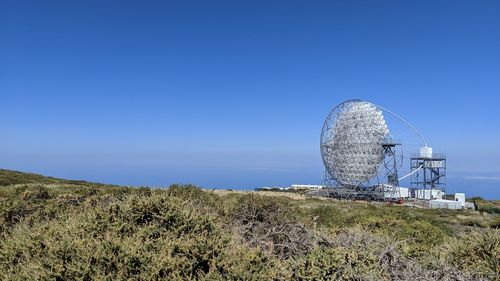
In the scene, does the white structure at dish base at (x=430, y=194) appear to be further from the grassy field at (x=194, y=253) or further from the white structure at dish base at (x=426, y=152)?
the grassy field at (x=194, y=253)

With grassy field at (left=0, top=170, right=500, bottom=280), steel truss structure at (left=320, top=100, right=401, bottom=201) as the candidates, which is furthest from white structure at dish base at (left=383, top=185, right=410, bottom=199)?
grassy field at (left=0, top=170, right=500, bottom=280)

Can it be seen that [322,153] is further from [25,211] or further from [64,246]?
[64,246]

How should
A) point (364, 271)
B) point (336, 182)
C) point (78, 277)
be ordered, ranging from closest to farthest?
1. point (78, 277)
2. point (364, 271)
3. point (336, 182)

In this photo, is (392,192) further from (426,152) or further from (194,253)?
(194,253)

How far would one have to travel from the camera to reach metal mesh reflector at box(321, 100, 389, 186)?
46.8 meters

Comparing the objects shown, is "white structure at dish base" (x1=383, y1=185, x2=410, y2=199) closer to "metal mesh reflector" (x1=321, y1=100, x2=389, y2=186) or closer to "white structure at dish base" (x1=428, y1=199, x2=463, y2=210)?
"metal mesh reflector" (x1=321, y1=100, x2=389, y2=186)

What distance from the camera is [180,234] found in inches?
266

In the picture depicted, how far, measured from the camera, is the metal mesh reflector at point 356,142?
46844 millimetres

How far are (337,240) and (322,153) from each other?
4962cm

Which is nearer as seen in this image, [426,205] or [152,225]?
[152,225]

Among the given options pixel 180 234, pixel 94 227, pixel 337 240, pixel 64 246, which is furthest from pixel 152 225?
pixel 337 240

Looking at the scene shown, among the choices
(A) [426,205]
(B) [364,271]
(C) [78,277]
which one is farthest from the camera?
(A) [426,205]

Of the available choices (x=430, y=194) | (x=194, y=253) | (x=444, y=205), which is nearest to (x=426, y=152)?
(x=430, y=194)

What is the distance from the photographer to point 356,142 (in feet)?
157
